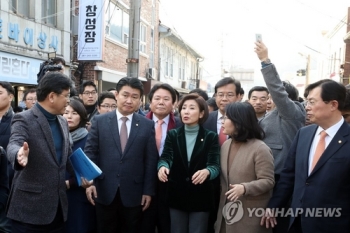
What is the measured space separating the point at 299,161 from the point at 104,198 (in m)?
1.87

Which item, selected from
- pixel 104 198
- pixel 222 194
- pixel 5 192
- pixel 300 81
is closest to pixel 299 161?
pixel 222 194

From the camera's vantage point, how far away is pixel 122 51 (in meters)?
14.2

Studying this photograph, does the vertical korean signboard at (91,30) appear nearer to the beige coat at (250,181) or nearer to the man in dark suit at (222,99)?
the man in dark suit at (222,99)

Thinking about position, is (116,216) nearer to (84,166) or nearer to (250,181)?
(84,166)

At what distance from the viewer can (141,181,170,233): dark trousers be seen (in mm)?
3455

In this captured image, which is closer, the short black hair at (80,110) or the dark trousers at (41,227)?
the dark trousers at (41,227)

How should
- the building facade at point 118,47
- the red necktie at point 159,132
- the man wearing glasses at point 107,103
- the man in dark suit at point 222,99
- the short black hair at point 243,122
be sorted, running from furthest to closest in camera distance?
1. the building facade at point 118,47
2. the man wearing glasses at point 107,103
3. the man in dark suit at point 222,99
4. the red necktie at point 159,132
5. the short black hair at point 243,122

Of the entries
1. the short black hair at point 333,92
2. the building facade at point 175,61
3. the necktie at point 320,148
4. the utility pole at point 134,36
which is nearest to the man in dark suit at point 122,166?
the necktie at point 320,148

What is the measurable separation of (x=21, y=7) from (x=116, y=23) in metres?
5.03

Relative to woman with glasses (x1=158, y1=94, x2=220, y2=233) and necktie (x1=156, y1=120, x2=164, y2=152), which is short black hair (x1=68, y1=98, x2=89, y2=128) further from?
woman with glasses (x1=158, y1=94, x2=220, y2=233)

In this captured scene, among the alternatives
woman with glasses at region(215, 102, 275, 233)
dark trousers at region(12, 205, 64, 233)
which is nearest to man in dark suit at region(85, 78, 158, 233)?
dark trousers at region(12, 205, 64, 233)

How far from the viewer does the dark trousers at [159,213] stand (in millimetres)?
3455

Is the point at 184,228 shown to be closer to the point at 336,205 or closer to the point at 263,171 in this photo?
the point at 263,171

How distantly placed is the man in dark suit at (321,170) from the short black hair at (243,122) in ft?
1.27
